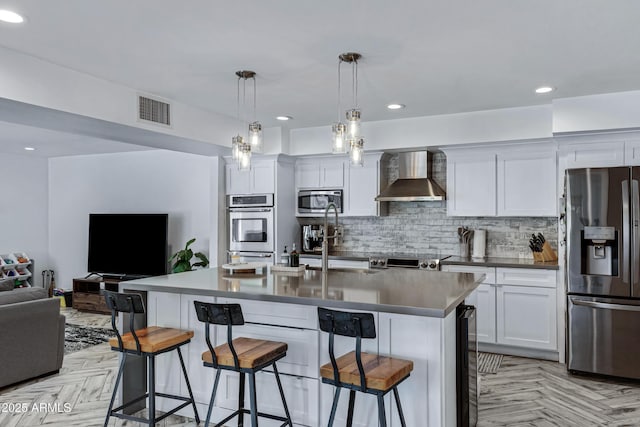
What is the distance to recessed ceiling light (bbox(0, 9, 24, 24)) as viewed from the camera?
2562 millimetres

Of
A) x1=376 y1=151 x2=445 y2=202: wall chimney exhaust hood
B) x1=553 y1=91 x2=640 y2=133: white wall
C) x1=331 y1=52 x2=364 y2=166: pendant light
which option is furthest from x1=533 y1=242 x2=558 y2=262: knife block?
x1=331 y1=52 x2=364 y2=166: pendant light

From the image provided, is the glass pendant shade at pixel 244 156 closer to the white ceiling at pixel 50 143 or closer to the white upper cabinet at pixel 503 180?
A: the white upper cabinet at pixel 503 180

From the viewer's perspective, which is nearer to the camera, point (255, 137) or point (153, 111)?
point (255, 137)

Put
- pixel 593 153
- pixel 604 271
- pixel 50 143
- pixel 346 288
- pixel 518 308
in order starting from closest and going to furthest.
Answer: pixel 346 288 → pixel 604 271 → pixel 593 153 → pixel 518 308 → pixel 50 143

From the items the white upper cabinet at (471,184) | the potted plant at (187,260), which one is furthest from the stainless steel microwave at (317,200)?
the potted plant at (187,260)

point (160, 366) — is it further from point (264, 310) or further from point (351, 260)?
point (351, 260)

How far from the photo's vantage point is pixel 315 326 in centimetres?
289

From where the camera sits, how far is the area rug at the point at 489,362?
434 centimetres

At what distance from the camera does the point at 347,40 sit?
2971 millimetres

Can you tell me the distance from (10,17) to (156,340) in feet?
6.76

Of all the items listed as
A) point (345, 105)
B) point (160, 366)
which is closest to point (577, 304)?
point (345, 105)

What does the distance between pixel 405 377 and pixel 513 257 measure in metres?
3.31

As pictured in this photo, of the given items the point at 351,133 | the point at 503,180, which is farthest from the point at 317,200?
the point at 351,133

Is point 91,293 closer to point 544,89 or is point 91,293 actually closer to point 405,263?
point 405,263
